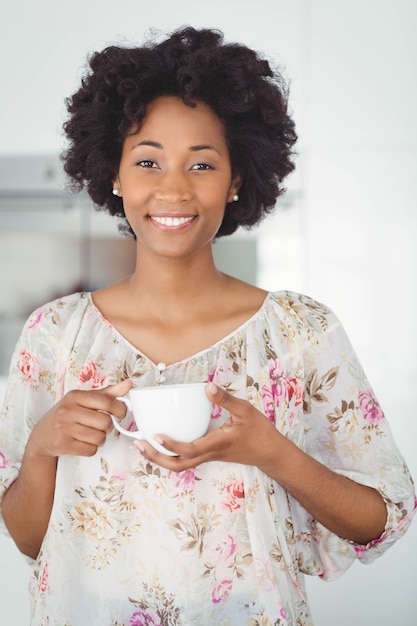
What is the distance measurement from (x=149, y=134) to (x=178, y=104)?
0.06 meters

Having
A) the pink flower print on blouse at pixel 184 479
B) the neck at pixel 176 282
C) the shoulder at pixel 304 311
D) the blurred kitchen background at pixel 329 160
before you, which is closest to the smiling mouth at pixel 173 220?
the neck at pixel 176 282

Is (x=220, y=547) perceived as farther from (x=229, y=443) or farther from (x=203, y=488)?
(x=229, y=443)

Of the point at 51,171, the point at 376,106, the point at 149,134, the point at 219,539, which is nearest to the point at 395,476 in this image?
the point at 219,539

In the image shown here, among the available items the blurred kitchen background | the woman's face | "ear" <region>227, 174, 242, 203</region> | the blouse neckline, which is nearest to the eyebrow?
the woman's face

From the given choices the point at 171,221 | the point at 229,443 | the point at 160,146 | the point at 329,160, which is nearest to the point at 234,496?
the point at 229,443

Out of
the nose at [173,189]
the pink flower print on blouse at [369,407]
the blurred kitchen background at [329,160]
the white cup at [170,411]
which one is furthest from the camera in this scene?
the blurred kitchen background at [329,160]

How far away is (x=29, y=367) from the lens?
3.86ft

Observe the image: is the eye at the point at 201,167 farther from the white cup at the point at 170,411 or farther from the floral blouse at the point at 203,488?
the white cup at the point at 170,411

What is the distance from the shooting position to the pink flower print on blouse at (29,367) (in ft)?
3.86

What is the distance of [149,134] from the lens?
3.63ft

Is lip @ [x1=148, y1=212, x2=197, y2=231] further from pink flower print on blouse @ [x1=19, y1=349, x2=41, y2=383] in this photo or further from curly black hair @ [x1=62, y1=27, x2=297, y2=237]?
pink flower print on blouse @ [x1=19, y1=349, x2=41, y2=383]

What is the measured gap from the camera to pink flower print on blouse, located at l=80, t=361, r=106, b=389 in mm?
1140

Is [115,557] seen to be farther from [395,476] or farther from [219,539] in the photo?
[395,476]

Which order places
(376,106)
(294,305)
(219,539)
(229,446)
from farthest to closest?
(376,106) → (294,305) → (219,539) → (229,446)
